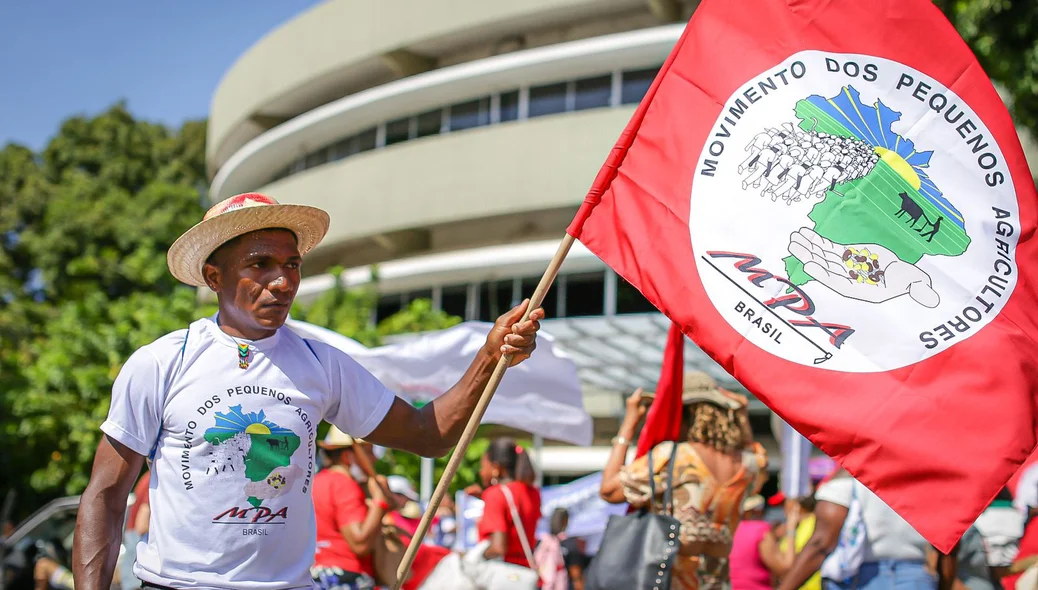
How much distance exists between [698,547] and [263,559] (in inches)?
98.3

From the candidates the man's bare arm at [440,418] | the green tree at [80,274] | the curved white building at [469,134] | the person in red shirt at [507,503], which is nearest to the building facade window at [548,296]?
the curved white building at [469,134]

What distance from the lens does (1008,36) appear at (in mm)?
9953

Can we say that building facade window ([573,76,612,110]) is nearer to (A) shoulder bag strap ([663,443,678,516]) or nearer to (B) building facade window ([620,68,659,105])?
(B) building facade window ([620,68,659,105])

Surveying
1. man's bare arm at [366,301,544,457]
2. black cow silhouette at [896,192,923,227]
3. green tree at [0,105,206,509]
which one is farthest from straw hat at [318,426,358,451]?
green tree at [0,105,206,509]

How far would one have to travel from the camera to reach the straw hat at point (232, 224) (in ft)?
10.3

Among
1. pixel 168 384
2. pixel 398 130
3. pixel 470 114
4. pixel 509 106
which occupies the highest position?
pixel 398 130

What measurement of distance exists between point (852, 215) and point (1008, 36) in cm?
766

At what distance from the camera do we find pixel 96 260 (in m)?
32.3

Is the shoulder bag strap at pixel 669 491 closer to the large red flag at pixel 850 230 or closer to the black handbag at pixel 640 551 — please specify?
the black handbag at pixel 640 551

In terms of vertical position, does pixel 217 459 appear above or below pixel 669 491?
above

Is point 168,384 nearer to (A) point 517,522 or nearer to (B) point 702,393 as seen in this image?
(B) point 702,393

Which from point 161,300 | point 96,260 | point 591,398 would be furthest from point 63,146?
point 591,398

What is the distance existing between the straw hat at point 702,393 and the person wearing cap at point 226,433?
6.84 ft

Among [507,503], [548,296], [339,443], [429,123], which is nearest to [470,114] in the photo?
[429,123]
